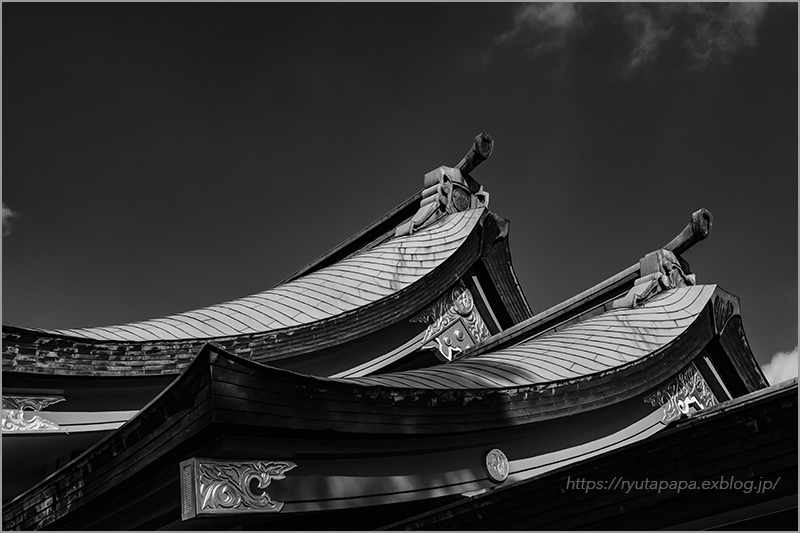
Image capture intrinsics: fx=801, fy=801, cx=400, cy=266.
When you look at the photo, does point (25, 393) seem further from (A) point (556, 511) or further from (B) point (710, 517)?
(B) point (710, 517)

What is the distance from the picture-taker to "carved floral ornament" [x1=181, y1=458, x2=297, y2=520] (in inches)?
142

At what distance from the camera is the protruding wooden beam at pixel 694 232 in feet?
26.8

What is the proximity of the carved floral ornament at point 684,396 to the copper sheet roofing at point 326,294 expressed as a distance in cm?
268

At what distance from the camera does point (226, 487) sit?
371cm

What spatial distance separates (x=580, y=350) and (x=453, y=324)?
86.3 inches

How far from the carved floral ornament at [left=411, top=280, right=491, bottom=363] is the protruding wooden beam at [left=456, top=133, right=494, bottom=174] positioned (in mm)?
1548

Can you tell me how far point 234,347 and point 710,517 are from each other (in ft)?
13.6

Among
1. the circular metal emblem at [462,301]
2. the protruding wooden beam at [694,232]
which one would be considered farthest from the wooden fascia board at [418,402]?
the circular metal emblem at [462,301]

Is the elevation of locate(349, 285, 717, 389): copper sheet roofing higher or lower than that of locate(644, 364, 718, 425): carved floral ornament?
higher

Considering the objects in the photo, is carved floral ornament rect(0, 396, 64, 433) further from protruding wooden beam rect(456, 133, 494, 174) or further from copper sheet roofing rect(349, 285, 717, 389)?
protruding wooden beam rect(456, 133, 494, 174)

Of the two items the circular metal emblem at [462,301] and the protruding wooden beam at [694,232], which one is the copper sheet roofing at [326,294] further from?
the protruding wooden beam at [694,232]

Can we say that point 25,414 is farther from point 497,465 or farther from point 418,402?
point 497,465

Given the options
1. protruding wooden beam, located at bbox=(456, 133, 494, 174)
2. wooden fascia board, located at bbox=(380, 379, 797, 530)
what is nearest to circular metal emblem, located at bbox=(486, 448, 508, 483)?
wooden fascia board, located at bbox=(380, 379, 797, 530)

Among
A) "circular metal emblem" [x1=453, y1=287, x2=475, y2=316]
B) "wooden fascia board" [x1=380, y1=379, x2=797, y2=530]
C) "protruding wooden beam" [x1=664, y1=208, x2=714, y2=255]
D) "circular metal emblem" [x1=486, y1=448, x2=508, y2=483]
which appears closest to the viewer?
"wooden fascia board" [x1=380, y1=379, x2=797, y2=530]
